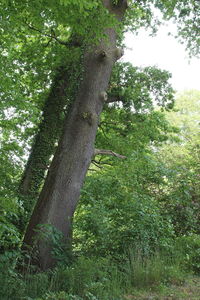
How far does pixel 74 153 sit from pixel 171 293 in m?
3.58

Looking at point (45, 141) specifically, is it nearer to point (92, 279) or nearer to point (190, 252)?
point (190, 252)

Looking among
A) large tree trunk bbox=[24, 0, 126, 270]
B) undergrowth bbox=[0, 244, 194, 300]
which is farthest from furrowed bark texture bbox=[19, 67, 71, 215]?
undergrowth bbox=[0, 244, 194, 300]

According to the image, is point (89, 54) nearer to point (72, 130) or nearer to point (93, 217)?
point (72, 130)

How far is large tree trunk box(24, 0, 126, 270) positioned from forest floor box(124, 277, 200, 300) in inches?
78.9

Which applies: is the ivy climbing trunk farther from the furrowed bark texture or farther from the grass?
the grass

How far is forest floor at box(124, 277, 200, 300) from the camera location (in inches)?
169

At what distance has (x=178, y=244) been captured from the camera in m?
7.07

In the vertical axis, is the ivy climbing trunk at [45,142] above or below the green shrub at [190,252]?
above

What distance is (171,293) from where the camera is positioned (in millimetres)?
4512

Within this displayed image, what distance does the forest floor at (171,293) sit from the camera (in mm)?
4301

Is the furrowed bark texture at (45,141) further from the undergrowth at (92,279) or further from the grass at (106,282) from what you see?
the grass at (106,282)

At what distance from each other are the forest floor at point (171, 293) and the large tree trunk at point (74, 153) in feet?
6.58

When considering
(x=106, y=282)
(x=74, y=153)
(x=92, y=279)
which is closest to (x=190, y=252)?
(x=106, y=282)

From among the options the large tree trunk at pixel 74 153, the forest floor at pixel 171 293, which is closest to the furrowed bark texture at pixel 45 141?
the large tree trunk at pixel 74 153
